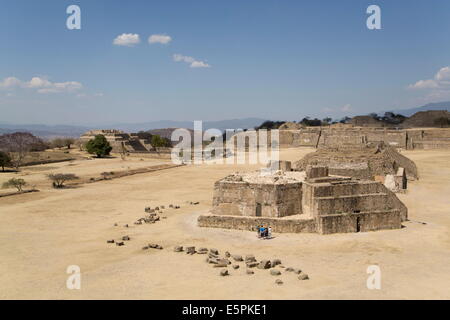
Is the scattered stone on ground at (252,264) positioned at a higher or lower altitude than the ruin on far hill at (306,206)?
lower

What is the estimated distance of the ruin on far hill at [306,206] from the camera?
17.4 m

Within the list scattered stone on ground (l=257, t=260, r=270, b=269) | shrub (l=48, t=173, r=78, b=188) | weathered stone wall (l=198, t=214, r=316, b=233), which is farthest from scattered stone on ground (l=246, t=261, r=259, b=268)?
shrub (l=48, t=173, r=78, b=188)

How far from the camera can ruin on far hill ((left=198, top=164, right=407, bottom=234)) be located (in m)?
17.4

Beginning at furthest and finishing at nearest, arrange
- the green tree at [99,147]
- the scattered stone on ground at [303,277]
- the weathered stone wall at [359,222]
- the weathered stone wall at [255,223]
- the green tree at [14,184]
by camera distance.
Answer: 1. the green tree at [99,147]
2. the green tree at [14,184]
3. the weathered stone wall at [255,223]
4. the weathered stone wall at [359,222]
5. the scattered stone on ground at [303,277]

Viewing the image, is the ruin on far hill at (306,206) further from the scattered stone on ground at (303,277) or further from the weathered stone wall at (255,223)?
the scattered stone on ground at (303,277)

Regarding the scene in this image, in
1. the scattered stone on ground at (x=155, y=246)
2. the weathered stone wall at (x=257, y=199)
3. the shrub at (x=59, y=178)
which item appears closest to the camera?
the scattered stone on ground at (x=155, y=246)

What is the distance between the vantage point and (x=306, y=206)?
62.3 feet

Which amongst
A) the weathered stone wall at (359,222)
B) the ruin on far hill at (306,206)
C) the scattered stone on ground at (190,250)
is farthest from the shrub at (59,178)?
the weathered stone wall at (359,222)

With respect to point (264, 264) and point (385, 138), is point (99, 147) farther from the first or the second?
point (264, 264)

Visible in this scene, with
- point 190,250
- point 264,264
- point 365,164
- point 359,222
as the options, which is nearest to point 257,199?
point 359,222

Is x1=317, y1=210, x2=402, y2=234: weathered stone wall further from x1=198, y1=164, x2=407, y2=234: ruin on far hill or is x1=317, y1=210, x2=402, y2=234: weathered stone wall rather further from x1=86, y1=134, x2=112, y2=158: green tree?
x1=86, y1=134, x2=112, y2=158: green tree

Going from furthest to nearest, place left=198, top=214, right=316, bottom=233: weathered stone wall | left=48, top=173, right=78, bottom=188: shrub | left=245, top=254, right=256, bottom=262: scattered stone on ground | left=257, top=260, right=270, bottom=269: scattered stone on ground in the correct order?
left=48, top=173, right=78, bottom=188: shrub < left=198, top=214, right=316, bottom=233: weathered stone wall < left=245, top=254, right=256, bottom=262: scattered stone on ground < left=257, top=260, right=270, bottom=269: scattered stone on ground

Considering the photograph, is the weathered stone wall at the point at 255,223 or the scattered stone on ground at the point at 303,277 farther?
the weathered stone wall at the point at 255,223

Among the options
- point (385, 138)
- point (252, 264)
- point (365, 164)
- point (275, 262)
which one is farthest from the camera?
point (385, 138)
